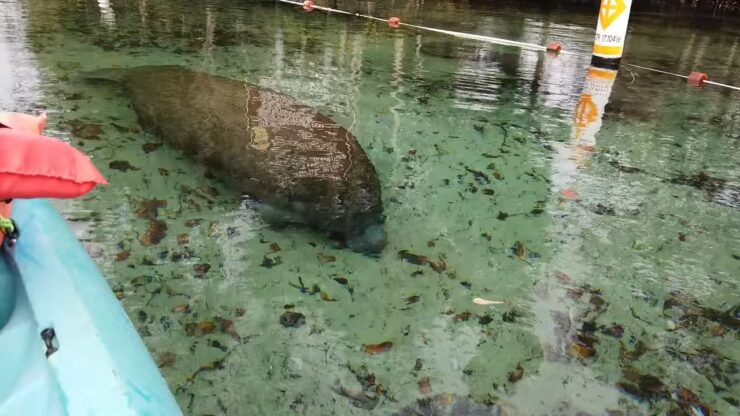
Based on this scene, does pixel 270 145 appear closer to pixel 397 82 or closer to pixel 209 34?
pixel 397 82

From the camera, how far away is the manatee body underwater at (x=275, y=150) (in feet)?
12.3

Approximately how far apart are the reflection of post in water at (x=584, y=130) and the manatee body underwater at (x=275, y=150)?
6.79 ft

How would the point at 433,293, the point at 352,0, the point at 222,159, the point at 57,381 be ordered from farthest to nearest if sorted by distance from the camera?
1. the point at 352,0
2. the point at 222,159
3. the point at 433,293
4. the point at 57,381

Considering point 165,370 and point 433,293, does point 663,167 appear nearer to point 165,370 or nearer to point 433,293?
point 433,293

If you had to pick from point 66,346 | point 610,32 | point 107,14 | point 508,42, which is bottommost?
point 66,346

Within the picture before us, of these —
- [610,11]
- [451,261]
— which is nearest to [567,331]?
[451,261]

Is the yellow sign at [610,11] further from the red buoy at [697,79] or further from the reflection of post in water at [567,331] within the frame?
the reflection of post in water at [567,331]

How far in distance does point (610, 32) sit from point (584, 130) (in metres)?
3.71

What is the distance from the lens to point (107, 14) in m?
12.6

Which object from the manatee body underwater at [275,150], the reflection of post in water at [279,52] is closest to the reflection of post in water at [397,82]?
the manatee body underwater at [275,150]

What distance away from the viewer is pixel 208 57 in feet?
29.6

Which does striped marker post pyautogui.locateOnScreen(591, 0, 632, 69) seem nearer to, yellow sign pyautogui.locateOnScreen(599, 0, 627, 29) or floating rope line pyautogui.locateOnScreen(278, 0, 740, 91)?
yellow sign pyautogui.locateOnScreen(599, 0, 627, 29)

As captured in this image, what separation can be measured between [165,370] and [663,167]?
5255 mm

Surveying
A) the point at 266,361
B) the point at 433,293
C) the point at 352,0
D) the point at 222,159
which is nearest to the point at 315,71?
the point at 222,159
